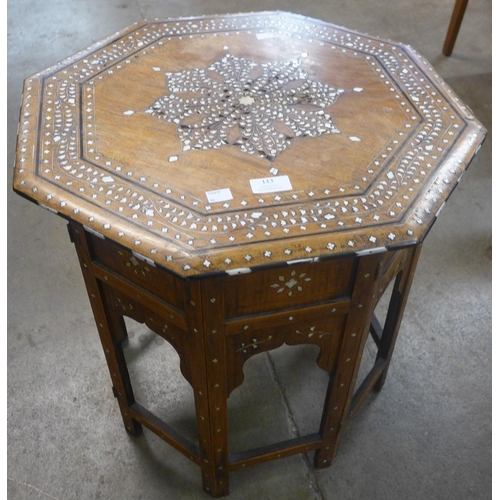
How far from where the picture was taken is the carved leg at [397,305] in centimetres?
160

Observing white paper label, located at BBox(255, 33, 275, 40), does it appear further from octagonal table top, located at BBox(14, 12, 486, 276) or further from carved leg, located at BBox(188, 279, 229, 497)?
carved leg, located at BBox(188, 279, 229, 497)

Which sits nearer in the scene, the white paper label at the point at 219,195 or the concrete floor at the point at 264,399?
the white paper label at the point at 219,195

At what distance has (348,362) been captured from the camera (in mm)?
1460

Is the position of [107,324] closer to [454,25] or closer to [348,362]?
[348,362]

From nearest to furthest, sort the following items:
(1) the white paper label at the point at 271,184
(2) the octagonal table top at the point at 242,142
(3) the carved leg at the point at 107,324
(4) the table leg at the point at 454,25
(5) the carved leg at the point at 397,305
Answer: (2) the octagonal table top at the point at 242,142 < (1) the white paper label at the point at 271,184 < (3) the carved leg at the point at 107,324 < (5) the carved leg at the point at 397,305 < (4) the table leg at the point at 454,25

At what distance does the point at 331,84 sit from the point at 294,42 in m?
0.28

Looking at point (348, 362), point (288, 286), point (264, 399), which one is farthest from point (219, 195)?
point (264, 399)

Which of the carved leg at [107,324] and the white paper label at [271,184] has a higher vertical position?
the white paper label at [271,184]

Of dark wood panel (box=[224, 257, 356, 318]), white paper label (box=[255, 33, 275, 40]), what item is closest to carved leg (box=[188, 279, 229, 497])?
dark wood panel (box=[224, 257, 356, 318])

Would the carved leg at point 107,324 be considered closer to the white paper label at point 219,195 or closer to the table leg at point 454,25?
the white paper label at point 219,195

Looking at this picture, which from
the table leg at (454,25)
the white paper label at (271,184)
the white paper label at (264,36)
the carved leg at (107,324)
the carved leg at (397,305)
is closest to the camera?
the white paper label at (271,184)

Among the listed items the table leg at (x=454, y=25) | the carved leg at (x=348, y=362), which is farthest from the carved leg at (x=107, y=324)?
the table leg at (x=454, y=25)

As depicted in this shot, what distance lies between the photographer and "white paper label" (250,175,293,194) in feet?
3.98

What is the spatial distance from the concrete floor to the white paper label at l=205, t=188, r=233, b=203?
1.07m
